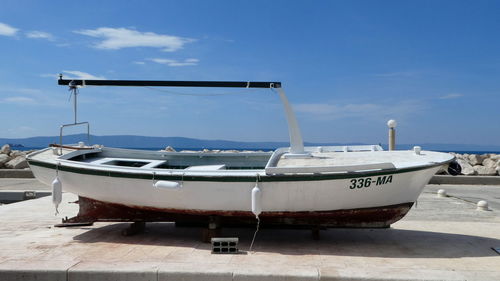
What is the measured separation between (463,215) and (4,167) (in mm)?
18342

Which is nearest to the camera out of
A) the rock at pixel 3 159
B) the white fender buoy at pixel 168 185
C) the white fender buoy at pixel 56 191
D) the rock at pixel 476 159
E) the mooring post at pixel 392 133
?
the white fender buoy at pixel 168 185

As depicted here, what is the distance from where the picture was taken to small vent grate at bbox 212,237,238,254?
5672 millimetres

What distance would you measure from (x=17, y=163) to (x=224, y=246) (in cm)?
1631

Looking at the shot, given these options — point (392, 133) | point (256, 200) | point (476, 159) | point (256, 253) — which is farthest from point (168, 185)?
point (476, 159)

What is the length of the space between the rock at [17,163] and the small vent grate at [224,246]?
1588 cm

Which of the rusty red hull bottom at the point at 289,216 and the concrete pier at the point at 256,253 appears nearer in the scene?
the concrete pier at the point at 256,253

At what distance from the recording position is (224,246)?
573 centimetres

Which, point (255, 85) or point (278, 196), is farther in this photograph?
point (255, 85)

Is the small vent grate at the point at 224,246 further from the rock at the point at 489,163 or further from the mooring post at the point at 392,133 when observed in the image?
the rock at the point at 489,163

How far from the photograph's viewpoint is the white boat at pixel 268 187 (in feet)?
18.8

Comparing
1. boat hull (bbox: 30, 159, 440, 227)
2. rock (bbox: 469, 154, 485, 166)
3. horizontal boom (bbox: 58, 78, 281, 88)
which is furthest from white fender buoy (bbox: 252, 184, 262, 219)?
rock (bbox: 469, 154, 485, 166)

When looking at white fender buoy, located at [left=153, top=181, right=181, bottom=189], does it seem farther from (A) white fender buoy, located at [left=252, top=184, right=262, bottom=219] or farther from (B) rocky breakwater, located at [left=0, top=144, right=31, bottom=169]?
(B) rocky breakwater, located at [left=0, top=144, right=31, bottom=169]

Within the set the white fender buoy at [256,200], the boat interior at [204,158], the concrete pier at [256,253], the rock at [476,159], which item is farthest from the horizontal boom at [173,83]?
the rock at [476,159]

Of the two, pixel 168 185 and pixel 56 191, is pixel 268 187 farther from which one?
pixel 56 191
